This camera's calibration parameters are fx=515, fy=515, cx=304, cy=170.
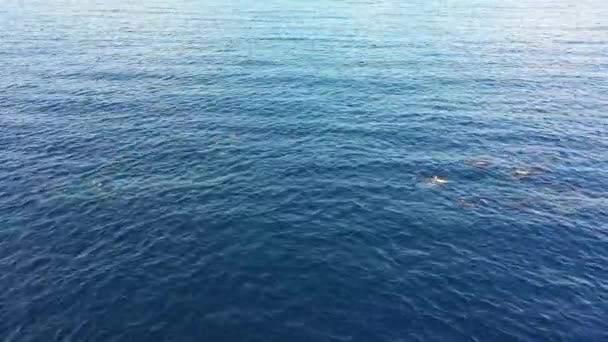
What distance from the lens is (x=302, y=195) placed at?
201ft

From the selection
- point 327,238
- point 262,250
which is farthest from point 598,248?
point 262,250

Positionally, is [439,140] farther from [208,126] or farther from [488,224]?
[208,126]

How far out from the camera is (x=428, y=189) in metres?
62.1

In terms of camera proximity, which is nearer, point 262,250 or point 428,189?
point 262,250

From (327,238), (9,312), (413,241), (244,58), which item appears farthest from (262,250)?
(244,58)

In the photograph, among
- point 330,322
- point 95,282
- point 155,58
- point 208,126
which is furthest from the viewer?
point 155,58

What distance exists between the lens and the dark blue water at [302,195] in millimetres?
42906

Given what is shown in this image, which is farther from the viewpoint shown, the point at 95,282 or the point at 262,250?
the point at 262,250

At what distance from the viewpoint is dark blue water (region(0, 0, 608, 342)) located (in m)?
42.9

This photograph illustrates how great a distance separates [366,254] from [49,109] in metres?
63.5

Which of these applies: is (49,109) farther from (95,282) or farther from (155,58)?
(95,282)

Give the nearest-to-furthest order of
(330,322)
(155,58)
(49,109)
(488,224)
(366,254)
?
1. (330,322)
2. (366,254)
3. (488,224)
4. (49,109)
5. (155,58)

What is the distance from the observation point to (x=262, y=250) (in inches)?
2012

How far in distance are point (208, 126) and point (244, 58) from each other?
136ft
